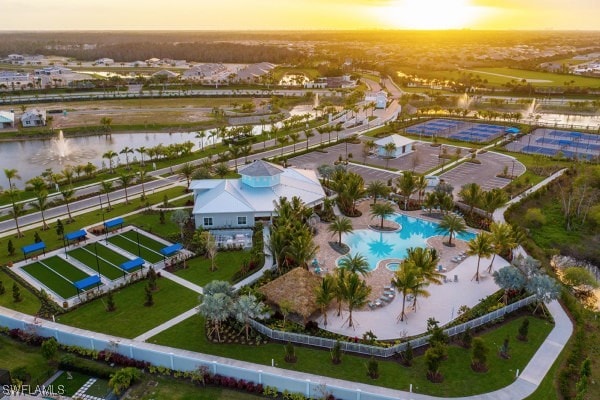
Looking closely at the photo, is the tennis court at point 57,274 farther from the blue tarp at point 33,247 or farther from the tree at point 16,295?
the tree at point 16,295

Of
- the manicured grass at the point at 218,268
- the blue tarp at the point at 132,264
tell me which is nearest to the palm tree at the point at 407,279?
the manicured grass at the point at 218,268

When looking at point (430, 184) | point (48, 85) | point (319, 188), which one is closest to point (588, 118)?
point (430, 184)

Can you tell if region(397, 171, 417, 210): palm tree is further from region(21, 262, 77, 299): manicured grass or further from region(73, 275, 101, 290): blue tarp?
region(21, 262, 77, 299): manicured grass

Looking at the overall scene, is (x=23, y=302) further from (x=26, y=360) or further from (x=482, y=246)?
(x=482, y=246)

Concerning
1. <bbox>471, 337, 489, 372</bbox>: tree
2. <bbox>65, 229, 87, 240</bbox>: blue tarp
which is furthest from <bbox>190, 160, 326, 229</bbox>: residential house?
<bbox>471, 337, 489, 372</bbox>: tree

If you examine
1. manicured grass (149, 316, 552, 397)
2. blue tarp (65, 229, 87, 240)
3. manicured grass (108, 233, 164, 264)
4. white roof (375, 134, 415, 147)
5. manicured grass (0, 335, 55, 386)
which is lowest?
manicured grass (0, 335, 55, 386)

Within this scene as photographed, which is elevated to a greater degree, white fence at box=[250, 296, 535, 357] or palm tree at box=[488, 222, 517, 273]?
palm tree at box=[488, 222, 517, 273]
